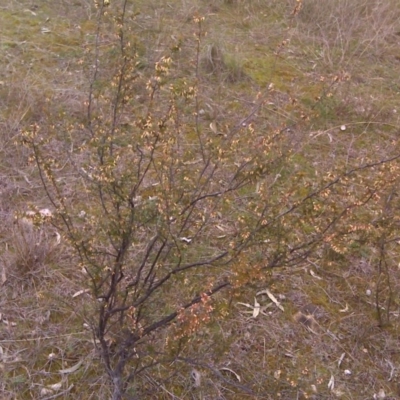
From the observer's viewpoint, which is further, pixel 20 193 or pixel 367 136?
pixel 367 136

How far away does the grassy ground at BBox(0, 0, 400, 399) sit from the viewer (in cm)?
257

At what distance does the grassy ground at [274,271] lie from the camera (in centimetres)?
257

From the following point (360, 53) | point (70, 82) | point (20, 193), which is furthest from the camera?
point (360, 53)

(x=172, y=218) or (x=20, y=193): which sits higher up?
(x=172, y=218)

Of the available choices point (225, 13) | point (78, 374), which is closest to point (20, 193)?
point (78, 374)

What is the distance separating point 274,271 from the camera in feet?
10.0

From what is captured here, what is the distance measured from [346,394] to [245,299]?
0.68 metres

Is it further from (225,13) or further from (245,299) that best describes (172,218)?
(225,13)

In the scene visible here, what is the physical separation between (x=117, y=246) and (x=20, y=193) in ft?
4.50

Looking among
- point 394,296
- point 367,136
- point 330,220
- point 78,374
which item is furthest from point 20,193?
point 367,136

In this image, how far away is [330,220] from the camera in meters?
2.28

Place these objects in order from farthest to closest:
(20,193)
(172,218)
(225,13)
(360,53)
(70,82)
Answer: (225,13)
(360,53)
(70,82)
(20,193)
(172,218)

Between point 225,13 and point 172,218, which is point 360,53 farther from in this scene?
point 172,218

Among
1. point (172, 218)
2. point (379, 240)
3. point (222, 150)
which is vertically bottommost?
point (379, 240)
